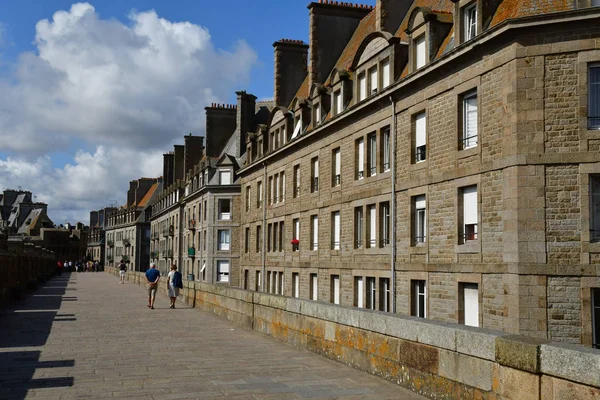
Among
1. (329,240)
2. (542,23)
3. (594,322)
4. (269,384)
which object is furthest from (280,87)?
(269,384)

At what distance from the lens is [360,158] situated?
1009 inches

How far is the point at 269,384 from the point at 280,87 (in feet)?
105

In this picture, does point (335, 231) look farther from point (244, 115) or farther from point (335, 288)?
point (244, 115)

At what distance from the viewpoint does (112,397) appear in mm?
7648

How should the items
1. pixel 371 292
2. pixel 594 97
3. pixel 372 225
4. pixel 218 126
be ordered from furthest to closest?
pixel 218 126, pixel 372 225, pixel 371 292, pixel 594 97

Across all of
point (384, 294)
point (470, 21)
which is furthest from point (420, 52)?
point (384, 294)

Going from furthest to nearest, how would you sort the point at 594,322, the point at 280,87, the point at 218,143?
the point at 218,143
the point at 280,87
the point at 594,322

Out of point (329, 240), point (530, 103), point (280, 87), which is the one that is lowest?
point (329, 240)

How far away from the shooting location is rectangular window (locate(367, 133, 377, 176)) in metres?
24.4

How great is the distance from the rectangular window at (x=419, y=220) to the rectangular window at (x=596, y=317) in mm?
5668

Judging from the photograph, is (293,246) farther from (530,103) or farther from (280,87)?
(530,103)

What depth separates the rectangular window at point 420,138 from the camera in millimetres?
20828

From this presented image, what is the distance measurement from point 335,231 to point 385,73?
697 cm

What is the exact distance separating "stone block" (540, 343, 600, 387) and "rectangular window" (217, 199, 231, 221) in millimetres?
46263
